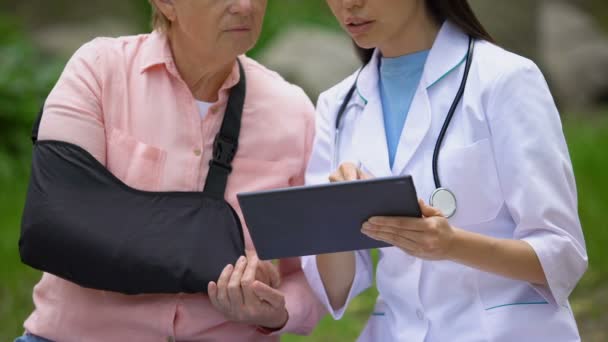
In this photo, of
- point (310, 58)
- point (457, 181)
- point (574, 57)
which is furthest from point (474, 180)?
point (574, 57)

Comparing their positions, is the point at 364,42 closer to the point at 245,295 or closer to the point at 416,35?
the point at 416,35

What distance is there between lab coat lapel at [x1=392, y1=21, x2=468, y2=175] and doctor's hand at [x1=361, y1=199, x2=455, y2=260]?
1.18 ft

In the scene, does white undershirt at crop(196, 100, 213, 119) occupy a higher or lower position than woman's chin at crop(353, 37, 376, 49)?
lower

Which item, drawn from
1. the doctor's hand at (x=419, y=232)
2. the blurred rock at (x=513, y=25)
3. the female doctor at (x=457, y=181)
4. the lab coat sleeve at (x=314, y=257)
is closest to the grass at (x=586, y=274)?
the blurred rock at (x=513, y=25)

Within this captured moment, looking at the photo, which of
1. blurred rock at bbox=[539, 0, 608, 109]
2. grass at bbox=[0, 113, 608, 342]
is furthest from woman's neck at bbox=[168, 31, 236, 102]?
blurred rock at bbox=[539, 0, 608, 109]

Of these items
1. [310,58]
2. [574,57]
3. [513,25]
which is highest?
[310,58]

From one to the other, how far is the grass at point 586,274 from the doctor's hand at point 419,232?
273cm

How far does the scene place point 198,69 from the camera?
2.96 metres

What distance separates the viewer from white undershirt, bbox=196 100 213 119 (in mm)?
2957

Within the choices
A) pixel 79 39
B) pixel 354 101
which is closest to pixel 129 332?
pixel 354 101

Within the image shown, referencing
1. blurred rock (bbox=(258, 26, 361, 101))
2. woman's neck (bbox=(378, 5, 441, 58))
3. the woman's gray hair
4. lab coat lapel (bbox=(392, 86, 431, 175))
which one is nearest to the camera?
lab coat lapel (bbox=(392, 86, 431, 175))

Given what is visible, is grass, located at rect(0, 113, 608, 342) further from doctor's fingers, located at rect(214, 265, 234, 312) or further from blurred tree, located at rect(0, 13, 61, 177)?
doctor's fingers, located at rect(214, 265, 234, 312)

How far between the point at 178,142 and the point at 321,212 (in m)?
0.72

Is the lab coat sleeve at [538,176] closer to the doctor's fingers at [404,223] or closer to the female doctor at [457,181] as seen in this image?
the female doctor at [457,181]
